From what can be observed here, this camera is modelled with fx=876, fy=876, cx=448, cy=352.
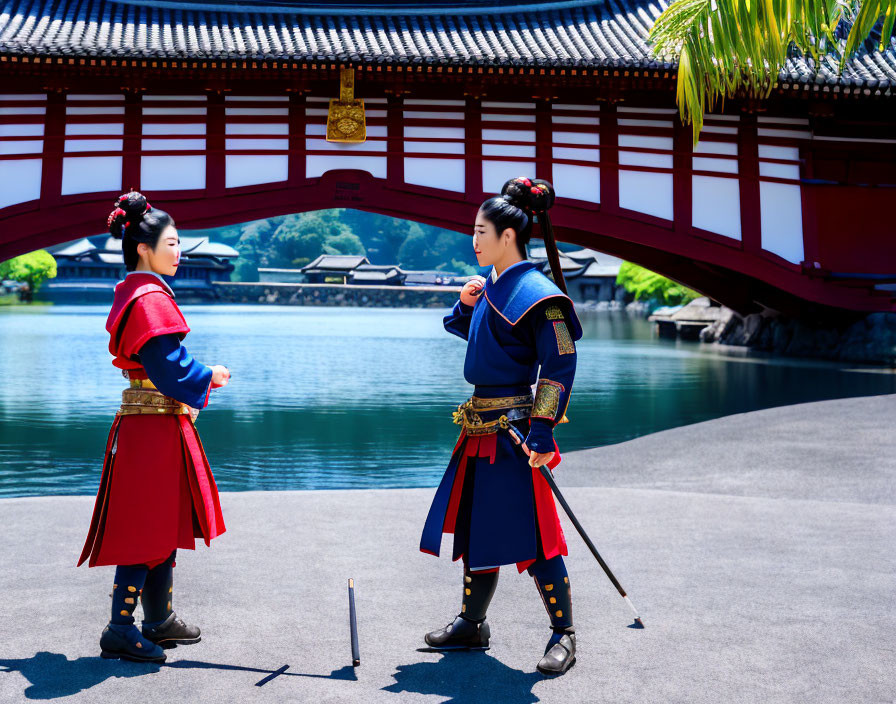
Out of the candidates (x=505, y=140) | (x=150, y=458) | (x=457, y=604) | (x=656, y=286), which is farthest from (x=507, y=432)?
(x=656, y=286)

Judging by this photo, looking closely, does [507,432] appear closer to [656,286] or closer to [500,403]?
[500,403]

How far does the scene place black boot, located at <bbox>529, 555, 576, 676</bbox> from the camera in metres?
2.79

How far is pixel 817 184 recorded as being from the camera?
14469mm

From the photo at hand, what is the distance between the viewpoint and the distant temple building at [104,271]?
58438 mm

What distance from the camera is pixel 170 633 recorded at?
3002mm

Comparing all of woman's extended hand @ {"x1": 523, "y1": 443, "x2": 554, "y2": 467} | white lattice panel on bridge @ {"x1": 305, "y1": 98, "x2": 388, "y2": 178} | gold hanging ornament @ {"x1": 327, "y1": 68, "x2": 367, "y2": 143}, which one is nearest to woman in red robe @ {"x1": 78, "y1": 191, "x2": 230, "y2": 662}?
woman's extended hand @ {"x1": 523, "y1": 443, "x2": 554, "y2": 467}

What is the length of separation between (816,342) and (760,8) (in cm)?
1377

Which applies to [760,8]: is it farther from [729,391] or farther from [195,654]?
[729,391]

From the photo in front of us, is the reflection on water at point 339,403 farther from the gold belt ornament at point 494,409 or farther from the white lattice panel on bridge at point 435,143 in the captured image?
the gold belt ornament at point 494,409

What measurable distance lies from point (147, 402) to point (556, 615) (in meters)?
1.57

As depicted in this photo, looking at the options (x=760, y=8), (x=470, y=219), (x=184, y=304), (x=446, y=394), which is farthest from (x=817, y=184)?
(x=184, y=304)

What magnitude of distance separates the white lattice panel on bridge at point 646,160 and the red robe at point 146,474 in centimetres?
1159

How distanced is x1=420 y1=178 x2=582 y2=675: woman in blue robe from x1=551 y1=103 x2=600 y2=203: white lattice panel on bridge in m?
10.7

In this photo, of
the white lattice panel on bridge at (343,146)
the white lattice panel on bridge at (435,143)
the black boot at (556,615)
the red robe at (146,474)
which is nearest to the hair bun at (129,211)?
the red robe at (146,474)
